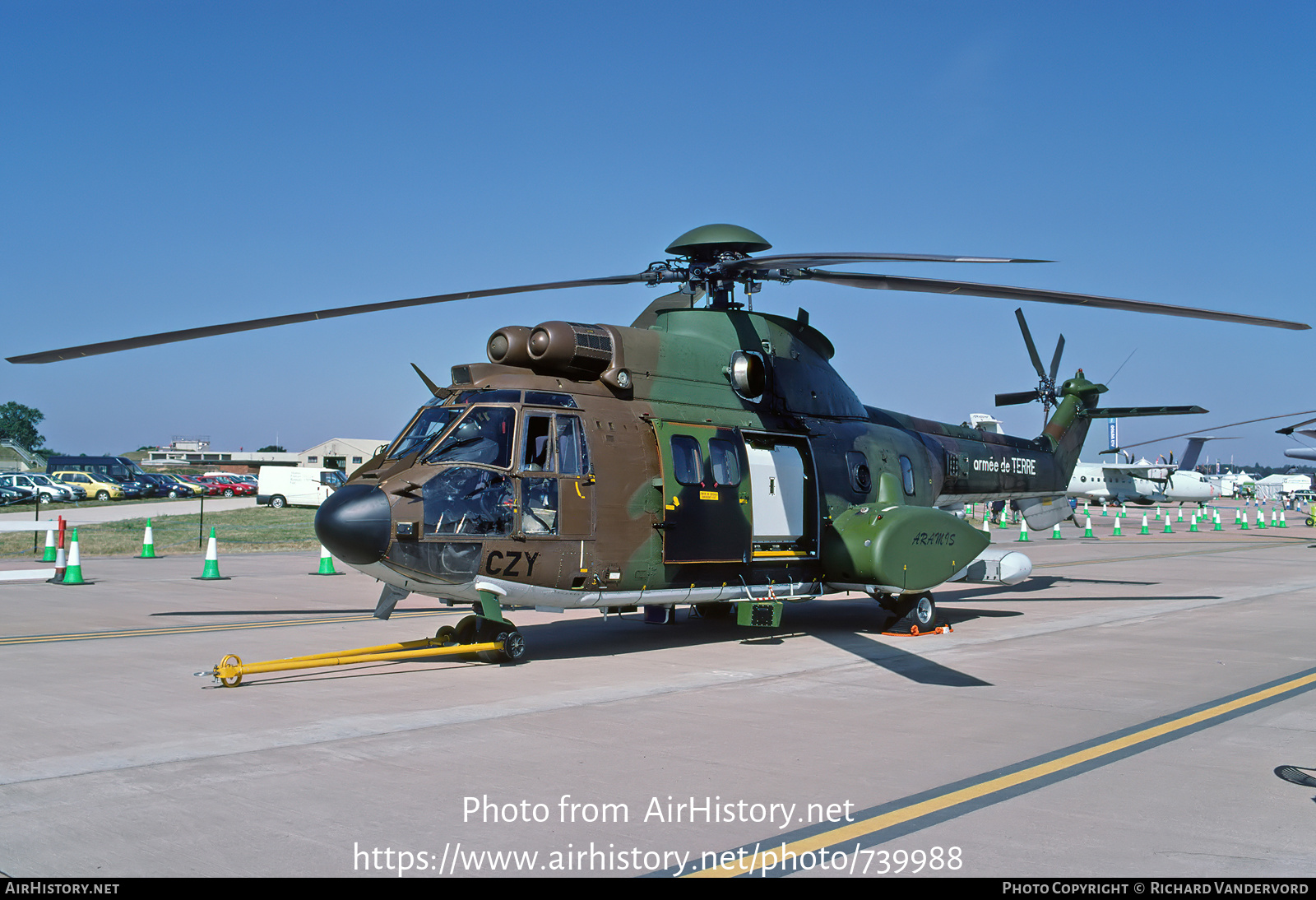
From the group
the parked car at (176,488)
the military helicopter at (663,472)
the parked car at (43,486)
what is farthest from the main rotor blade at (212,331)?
the parked car at (176,488)

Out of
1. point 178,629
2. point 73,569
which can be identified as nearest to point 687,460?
point 178,629

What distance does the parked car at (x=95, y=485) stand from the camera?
5872 cm

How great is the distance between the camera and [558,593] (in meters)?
9.97

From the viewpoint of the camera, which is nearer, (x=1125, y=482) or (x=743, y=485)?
(x=743, y=485)

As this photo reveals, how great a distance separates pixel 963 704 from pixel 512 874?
5.00 metres

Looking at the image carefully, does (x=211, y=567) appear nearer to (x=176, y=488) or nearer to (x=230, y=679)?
(x=230, y=679)

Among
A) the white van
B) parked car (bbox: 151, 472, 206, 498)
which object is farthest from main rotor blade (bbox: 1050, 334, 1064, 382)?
parked car (bbox: 151, 472, 206, 498)

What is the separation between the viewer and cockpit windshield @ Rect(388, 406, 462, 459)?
9945 millimetres

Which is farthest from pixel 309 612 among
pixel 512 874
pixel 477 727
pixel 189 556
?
pixel 189 556

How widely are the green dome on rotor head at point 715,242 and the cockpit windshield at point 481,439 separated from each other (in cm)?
294

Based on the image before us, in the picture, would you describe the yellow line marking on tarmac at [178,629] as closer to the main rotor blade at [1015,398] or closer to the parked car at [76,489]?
the main rotor blade at [1015,398]

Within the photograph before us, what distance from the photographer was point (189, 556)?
2448cm

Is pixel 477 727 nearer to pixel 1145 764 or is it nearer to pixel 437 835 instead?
pixel 437 835

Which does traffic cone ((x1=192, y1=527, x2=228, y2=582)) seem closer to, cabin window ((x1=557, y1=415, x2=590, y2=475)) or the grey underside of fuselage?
the grey underside of fuselage
